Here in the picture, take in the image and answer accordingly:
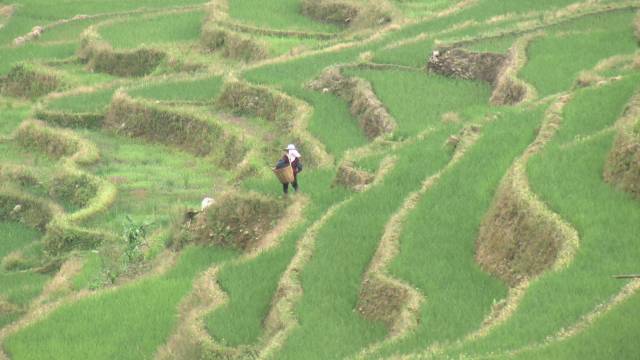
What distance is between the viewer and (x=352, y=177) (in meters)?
18.9

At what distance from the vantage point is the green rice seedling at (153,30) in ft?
110

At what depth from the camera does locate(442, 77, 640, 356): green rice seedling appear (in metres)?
11.8

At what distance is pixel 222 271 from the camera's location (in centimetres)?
1695

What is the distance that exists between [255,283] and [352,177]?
114 inches

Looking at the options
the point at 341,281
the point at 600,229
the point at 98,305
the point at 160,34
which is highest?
the point at 600,229

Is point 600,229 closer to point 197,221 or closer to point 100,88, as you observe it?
point 197,221

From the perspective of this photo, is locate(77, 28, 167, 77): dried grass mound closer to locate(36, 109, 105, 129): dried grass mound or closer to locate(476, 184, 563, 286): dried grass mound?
locate(36, 109, 105, 129): dried grass mound

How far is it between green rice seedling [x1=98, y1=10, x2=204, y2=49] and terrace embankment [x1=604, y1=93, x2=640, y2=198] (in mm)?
19346

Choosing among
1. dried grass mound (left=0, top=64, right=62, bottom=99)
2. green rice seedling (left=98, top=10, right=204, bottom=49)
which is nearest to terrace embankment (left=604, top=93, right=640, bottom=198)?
dried grass mound (left=0, top=64, right=62, bottom=99)

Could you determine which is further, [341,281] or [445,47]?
[445,47]

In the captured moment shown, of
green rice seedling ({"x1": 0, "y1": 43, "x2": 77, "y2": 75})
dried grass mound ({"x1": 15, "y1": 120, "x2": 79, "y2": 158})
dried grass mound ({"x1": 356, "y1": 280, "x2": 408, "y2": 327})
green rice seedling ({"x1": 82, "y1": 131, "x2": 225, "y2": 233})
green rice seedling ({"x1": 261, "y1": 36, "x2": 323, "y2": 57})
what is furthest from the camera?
green rice seedling ({"x1": 0, "y1": 43, "x2": 77, "y2": 75})

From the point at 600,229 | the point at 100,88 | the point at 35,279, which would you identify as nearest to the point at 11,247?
the point at 35,279

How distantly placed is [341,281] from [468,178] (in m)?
2.24

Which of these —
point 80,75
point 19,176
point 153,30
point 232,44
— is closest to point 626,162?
point 19,176
